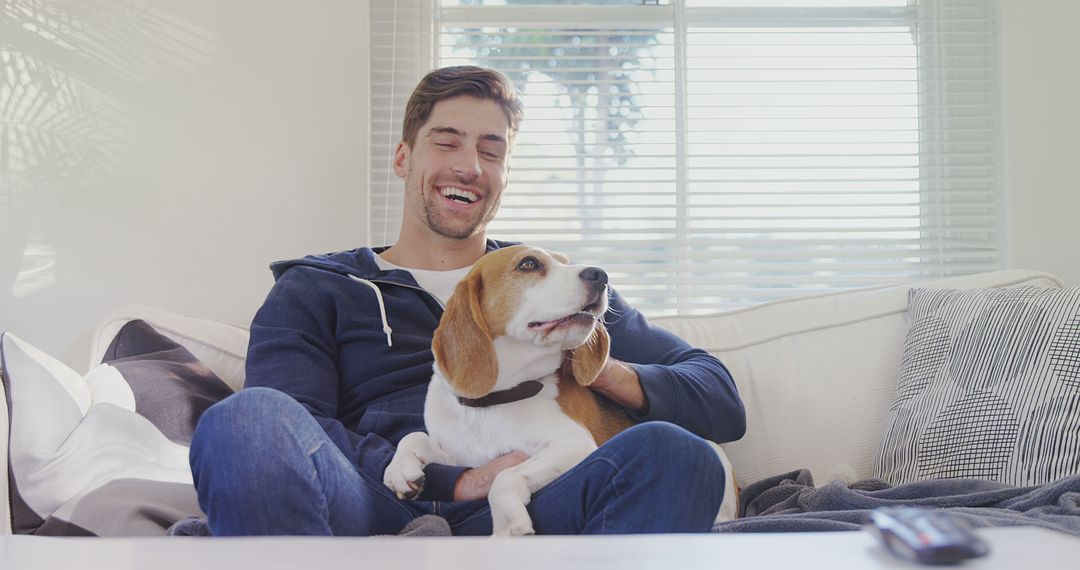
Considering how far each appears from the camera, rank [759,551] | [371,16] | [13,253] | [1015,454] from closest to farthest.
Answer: [759,551] < [1015,454] < [13,253] < [371,16]

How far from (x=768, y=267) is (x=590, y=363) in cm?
161

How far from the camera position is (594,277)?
1.47m

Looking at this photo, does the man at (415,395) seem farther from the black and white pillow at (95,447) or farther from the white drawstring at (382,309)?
the black and white pillow at (95,447)

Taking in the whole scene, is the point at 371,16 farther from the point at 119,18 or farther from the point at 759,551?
the point at 759,551

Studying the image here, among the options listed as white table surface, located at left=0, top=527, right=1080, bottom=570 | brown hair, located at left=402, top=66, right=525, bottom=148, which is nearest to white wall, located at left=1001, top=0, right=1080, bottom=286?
brown hair, located at left=402, top=66, right=525, bottom=148

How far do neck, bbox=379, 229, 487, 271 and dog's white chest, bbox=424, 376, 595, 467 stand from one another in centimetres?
52

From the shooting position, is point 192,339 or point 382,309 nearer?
point 382,309

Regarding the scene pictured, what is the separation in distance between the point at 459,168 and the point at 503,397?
66 cm

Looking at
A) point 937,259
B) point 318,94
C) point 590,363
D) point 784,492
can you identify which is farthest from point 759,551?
point 937,259

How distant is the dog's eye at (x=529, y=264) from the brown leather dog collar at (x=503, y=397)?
0.59 feet

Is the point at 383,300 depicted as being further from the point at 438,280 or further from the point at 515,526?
the point at 515,526

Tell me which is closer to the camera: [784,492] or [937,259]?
[784,492]

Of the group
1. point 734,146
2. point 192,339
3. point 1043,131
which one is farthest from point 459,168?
point 1043,131

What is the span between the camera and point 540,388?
1547 mm
